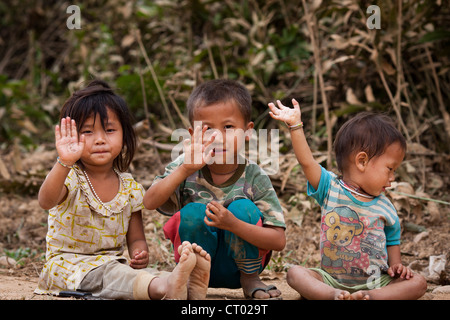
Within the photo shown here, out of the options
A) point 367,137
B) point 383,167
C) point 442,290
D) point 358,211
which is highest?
point 367,137

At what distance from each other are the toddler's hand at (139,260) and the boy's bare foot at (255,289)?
43 centimetres

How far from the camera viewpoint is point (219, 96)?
95.1 inches

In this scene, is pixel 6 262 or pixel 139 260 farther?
pixel 6 262

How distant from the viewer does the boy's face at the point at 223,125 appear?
2.38m

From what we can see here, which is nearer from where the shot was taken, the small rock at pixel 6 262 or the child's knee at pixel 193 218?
the child's knee at pixel 193 218

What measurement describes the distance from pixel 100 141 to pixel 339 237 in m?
1.09

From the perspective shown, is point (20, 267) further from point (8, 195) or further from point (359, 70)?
point (359, 70)

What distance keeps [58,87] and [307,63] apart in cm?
280

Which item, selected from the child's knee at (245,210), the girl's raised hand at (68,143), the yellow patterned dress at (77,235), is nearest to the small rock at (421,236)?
the child's knee at (245,210)

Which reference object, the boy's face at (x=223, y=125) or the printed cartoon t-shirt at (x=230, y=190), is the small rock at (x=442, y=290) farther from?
the boy's face at (x=223, y=125)

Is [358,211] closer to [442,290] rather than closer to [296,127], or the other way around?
[296,127]

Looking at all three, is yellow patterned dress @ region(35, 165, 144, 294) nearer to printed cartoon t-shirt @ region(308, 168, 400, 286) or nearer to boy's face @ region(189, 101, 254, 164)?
boy's face @ region(189, 101, 254, 164)

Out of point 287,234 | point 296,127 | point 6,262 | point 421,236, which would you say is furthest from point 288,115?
point 6,262

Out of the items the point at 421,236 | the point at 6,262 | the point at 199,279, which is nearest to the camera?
the point at 199,279
